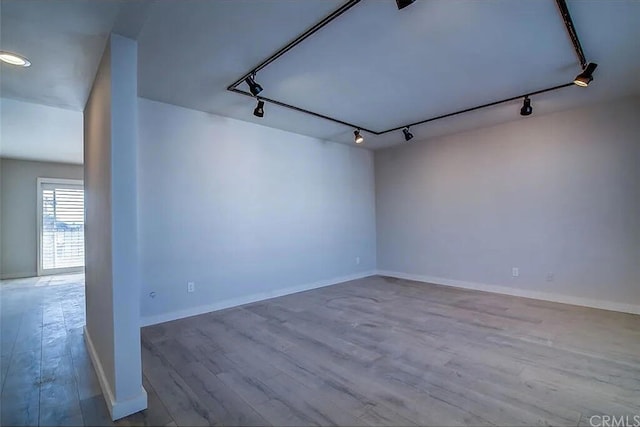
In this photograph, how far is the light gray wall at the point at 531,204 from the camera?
390 cm

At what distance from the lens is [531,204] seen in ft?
15.0

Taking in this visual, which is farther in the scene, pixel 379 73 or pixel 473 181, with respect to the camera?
pixel 473 181

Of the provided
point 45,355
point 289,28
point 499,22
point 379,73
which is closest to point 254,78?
point 289,28

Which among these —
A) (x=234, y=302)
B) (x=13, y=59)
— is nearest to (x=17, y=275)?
(x=234, y=302)

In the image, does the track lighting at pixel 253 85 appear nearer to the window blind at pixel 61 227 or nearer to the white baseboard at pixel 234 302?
the white baseboard at pixel 234 302

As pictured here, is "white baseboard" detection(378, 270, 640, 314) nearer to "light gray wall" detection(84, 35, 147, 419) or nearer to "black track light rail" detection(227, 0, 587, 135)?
"black track light rail" detection(227, 0, 587, 135)

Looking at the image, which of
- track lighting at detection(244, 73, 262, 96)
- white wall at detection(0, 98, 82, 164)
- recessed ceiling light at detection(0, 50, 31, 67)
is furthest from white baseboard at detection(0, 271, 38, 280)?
track lighting at detection(244, 73, 262, 96)

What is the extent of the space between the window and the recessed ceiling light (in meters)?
6.18

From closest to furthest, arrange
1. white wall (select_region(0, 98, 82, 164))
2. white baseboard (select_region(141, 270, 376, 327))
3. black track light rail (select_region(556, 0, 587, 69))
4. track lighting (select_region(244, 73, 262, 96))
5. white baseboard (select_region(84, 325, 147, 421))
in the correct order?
white baseboard (select_region(84, 325, 147, 421)) → black track light rail (select_region(556, 0, 587, 69)) → track lighting (select_region(244, 73, 262, 96)) → white baseboard (select_region(141, 270, 376, 327)) → white wall (select_region(0, 98, 82, 164))

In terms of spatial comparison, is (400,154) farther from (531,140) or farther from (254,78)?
(254,78)

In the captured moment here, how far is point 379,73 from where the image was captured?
3082 millimetres

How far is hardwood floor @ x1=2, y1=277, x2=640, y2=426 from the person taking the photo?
1896 mm

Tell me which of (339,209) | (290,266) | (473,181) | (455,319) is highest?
(473,181)

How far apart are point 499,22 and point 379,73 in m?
1.09
